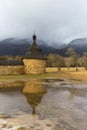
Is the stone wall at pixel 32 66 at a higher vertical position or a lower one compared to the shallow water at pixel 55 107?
higher

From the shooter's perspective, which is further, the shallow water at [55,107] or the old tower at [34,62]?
the old tower at [34,62]

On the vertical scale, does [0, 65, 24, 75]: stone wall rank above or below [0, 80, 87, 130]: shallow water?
above

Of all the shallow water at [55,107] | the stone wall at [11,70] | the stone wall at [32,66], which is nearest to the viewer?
the shallow water at [55,107]

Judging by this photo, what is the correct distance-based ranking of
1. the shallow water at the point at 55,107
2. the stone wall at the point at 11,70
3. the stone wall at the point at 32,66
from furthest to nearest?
the stone wall at the point at 32,66 → the stone wall at the point at 11,70 → the shallow water at the point at 55,107

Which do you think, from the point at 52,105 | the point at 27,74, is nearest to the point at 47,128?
the point at 52,105

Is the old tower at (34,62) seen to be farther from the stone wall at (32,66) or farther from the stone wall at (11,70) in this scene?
the stone wall at (11,70)

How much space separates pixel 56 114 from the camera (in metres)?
16.3

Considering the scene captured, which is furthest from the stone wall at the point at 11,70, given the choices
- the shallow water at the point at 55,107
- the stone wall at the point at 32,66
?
the shallow water at the point at 55,107

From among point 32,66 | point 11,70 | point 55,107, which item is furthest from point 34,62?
point 55,107

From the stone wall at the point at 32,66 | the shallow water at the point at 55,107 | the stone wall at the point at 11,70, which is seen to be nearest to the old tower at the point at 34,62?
the stone wall at the point at 32,66

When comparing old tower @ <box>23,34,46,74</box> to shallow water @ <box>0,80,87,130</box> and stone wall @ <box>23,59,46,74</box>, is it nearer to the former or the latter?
stone wall @ <box>23,59,46,74</box>

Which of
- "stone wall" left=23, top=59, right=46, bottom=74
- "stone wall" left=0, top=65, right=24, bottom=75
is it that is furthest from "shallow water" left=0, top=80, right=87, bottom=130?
"stone wall" left=23, top=59, right=46, bottom=74

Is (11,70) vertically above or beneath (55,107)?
above

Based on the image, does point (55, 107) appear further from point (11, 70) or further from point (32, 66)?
point (32, 66)
